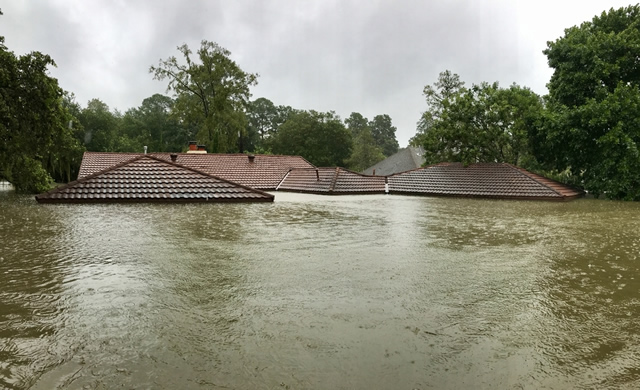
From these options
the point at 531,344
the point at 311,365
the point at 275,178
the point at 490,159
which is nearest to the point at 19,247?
the point at 311,365

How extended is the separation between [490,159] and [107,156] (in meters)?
19.4

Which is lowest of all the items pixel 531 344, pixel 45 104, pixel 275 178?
pixel 531 344

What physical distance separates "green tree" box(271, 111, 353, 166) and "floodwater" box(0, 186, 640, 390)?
34.7 m

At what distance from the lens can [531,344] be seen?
2406 mm

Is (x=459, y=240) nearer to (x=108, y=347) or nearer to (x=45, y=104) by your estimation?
(x=108, y=347)

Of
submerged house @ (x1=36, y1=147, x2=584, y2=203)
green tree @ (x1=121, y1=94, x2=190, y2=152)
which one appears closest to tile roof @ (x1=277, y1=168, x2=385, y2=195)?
submerged house @ (x1=36, y1=147, x2=584, y2=203)

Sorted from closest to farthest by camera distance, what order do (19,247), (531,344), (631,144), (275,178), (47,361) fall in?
(47,361) < (531,344) < (19,247) < (631,144) < (275,178)

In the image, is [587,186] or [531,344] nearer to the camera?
[531,344]

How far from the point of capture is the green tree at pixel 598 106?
14.8 m

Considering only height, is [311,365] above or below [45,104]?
below

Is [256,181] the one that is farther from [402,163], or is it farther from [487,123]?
[402,163]

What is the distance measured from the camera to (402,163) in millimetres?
34688

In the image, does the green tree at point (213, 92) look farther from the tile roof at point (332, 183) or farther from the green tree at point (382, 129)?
the green tree at point (382, 129)

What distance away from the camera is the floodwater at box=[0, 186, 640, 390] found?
6.73 ft
